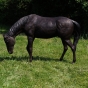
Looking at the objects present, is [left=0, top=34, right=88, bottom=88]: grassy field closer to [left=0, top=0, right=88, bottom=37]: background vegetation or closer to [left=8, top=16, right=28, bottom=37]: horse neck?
[left=8, top=16, right=28, bottom=37]: horse neck

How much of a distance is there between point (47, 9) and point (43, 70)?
862 centimetres

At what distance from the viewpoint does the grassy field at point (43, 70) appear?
6.62 metres

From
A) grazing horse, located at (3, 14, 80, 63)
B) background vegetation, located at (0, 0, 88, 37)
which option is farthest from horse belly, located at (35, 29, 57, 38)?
background vegetation, located at (0, 0, 88, 37)

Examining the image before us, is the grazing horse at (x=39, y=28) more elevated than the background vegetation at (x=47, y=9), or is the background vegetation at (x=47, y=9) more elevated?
the grazing horse at (x=39, y=28)

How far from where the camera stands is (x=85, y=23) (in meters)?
13.7

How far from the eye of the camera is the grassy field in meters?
6.62

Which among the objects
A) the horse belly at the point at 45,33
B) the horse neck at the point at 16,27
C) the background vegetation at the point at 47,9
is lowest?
the background vegetation at the point at 47,9

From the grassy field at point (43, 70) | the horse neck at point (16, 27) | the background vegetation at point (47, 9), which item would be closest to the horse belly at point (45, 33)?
the horse neck at point (16, 27)

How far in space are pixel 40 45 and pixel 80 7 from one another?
3.53m

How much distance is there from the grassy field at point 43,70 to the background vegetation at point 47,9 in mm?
3624

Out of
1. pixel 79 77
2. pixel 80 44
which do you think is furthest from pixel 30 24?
pixel 80 44

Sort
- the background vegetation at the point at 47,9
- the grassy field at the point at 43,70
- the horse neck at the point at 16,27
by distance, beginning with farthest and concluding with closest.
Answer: the background vegetation at the point at 47,9, the horse neck at the point at 16,27, the grassy field at the point at 43,70

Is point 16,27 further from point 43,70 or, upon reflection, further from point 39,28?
point 43,70

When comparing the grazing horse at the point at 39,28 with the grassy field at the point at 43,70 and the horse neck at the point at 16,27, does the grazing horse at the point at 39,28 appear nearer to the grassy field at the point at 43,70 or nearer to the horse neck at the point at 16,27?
the horse neck at the point at 16,27
